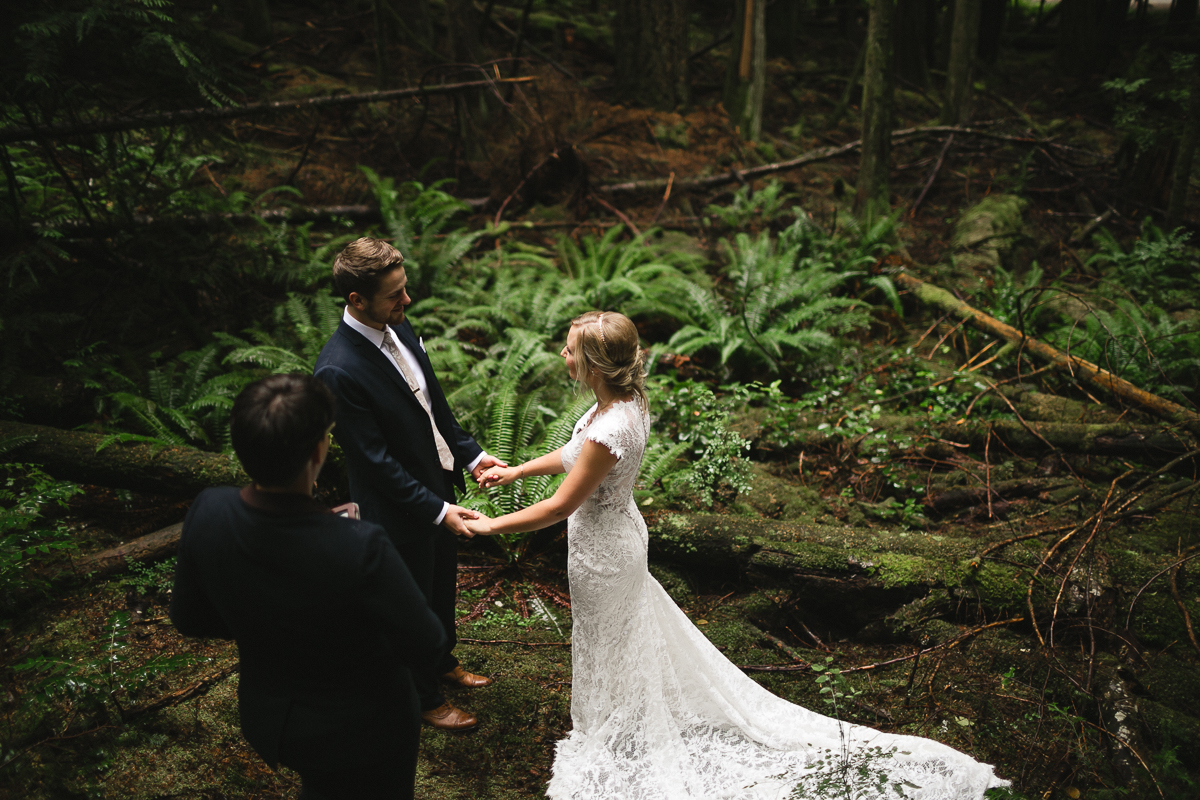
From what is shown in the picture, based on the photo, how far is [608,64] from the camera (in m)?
15.6

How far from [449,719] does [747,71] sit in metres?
12.0

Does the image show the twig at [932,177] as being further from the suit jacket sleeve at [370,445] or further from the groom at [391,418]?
the suit jacket sleeve at [370,445]

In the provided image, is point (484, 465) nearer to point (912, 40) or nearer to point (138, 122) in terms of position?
point (138, 122)

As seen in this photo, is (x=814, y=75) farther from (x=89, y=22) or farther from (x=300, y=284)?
(x=89, y=22)

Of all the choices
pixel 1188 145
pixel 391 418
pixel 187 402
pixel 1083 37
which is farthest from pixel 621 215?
pixel 1083 37

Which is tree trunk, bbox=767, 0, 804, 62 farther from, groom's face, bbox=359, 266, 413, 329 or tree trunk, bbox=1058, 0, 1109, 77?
groom's face, bbox=359, 266, 413, 329

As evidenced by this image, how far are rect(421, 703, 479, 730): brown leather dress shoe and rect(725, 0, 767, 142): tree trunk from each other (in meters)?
11.6

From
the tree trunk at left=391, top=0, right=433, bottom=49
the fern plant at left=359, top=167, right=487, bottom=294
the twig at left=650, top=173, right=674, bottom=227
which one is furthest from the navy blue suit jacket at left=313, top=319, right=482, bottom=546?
the tree trunk at left=391, top=0, right=433, bottom=49

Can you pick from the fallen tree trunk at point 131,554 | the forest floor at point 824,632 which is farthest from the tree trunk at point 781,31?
the fallen tree trunk at point 131,554

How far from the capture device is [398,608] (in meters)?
1.79

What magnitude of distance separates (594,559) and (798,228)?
7.13 m

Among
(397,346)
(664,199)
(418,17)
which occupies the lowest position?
(397,346)

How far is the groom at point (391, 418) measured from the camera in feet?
9.38

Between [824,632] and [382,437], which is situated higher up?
[382,437]
